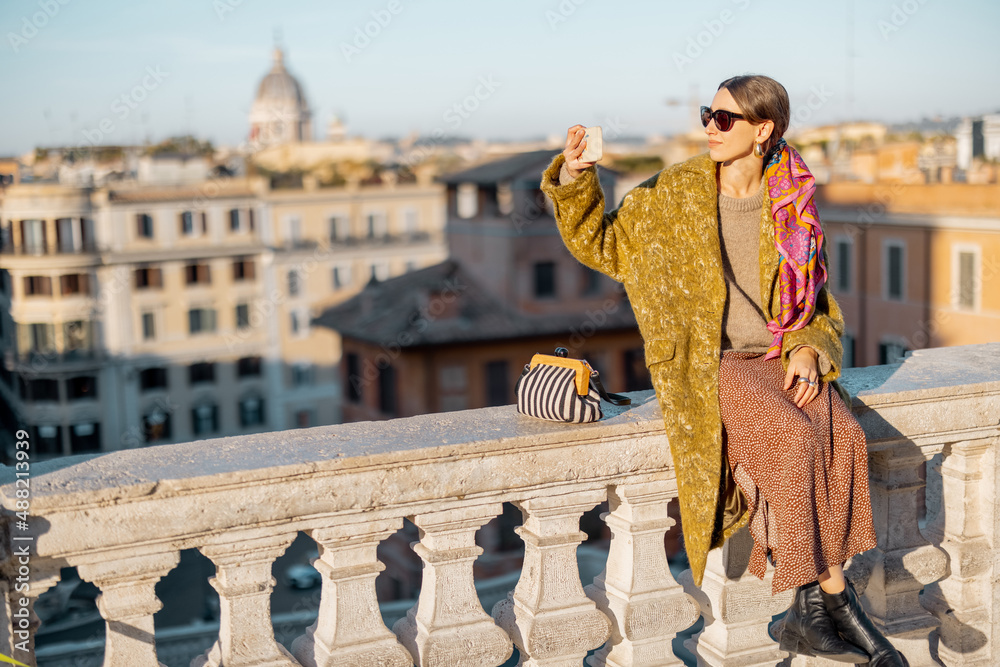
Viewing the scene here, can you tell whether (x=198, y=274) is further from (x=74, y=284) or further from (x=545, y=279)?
(x=545, y=279)

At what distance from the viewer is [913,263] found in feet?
79.6

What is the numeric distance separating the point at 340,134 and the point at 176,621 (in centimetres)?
4883

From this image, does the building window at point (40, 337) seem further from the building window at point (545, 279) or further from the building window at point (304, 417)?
the building window at point (545, 279)

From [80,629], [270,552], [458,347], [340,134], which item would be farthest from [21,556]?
[340,134]

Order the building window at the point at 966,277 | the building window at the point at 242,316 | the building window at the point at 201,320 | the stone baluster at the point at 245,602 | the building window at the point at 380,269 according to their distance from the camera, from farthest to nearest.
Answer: the building window at the point at 380,269 → the building window at the point at 242,316 → the building window at the point at 201,320 → the building window at the point at 966,277 → the stone baluster at the point at 245,602

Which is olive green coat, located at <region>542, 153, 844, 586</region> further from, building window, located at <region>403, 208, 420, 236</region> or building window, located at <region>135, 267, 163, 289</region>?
building window, located at <region>403, 208, 420, 236</region>

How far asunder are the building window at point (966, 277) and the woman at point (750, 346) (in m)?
21.8

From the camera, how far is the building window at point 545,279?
30.8 m

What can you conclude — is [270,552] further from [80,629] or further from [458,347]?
[458,347]

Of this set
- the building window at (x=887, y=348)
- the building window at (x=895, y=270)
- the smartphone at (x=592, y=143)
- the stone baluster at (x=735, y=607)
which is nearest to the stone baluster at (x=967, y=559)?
the stone baluster at (x=735, y=607)

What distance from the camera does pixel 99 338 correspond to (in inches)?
1547

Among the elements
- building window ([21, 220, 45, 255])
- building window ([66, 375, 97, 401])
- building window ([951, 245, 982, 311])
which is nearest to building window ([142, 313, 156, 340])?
building window ([66, 375, 97, 401])

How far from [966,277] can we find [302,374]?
90.5 feet

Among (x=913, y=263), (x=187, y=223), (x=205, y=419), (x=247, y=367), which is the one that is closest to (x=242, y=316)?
(x=247, y=367)
